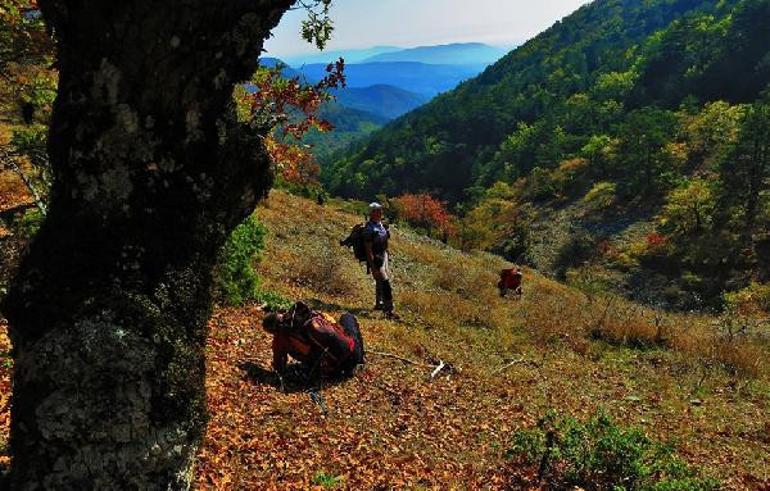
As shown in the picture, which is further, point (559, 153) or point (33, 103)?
point (559, 153)

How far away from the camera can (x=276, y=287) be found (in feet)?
48.0

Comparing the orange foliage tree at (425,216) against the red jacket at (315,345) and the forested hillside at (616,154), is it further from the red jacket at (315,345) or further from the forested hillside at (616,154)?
the red jacket at (315,345)

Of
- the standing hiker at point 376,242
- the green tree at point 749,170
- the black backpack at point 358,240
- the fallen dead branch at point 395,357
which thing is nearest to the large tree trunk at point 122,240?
the fallen dead branch at point 395,357

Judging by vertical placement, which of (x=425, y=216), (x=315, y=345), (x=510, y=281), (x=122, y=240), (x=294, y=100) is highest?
(x=294, y=100)

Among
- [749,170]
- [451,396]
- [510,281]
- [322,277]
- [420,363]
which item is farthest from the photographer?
[749,170]

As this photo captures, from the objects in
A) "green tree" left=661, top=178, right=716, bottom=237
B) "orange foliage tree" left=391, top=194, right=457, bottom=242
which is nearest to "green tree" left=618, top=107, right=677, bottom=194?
"green tree" left=661, top=178, right=716, bottom=237

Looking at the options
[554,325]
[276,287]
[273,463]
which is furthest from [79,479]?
[554,325]

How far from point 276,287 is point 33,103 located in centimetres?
848

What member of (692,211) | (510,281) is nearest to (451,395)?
(510,281)

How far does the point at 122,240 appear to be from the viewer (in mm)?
3010

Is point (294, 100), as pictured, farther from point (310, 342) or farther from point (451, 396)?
point (451, 396)

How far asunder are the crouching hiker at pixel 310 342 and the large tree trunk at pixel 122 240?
4.93 m

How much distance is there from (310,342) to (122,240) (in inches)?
213

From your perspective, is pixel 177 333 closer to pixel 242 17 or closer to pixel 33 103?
pixel 242 17
